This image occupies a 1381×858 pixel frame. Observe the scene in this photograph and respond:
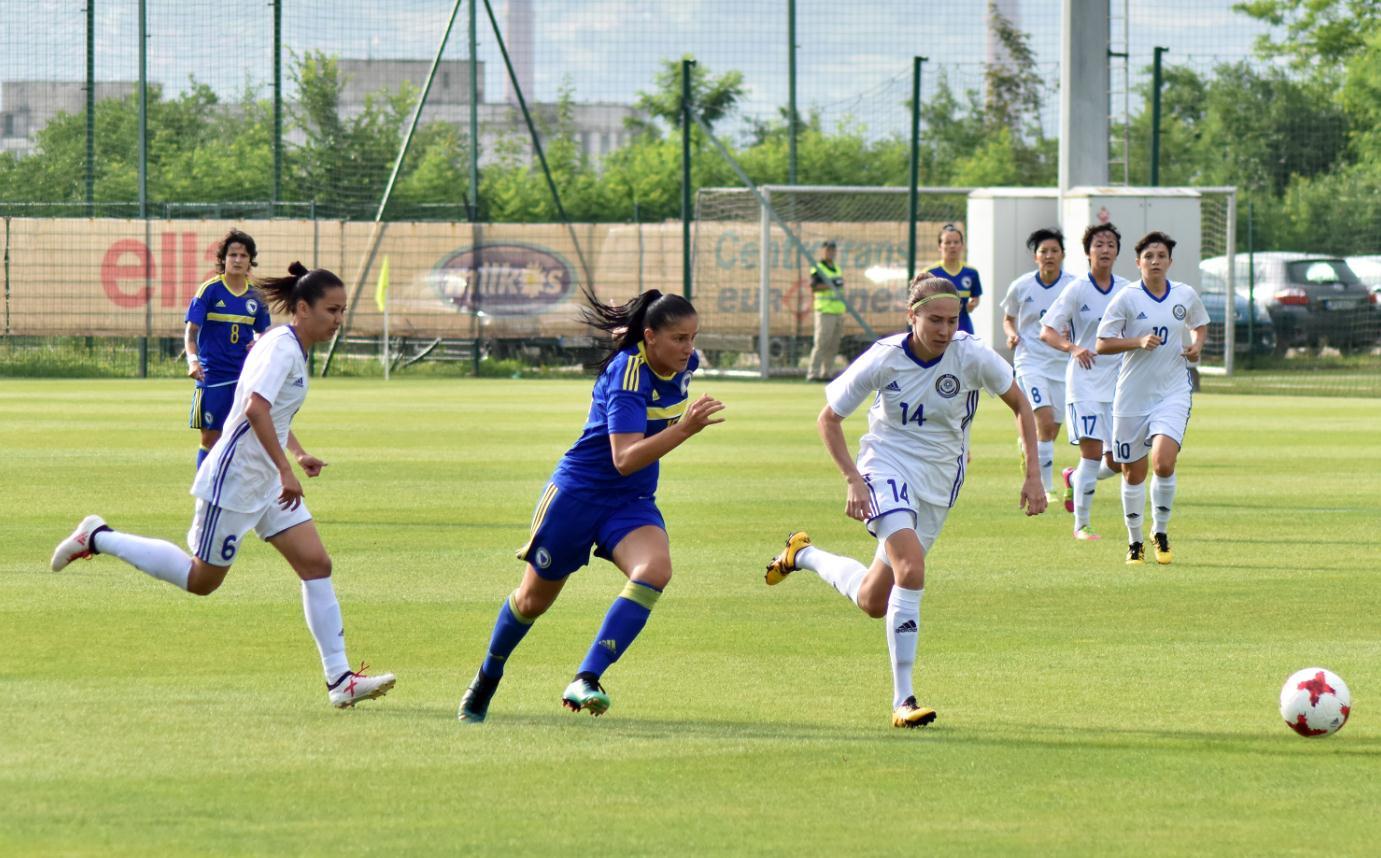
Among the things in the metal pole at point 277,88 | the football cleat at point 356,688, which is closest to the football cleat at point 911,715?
the football cleat at point 356,688

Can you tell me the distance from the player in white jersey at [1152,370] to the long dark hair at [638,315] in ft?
19.8

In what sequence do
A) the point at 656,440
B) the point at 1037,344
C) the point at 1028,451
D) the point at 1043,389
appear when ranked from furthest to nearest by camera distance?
the point at 1037,344 → the point at 1043,389 → the point at 1028,451 → the point at 656,440

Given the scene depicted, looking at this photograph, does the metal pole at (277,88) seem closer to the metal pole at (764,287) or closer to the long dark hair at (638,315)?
the metal pole at (764,287)

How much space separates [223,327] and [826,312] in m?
17.9

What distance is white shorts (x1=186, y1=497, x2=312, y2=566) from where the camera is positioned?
802cm

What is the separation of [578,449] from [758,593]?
354cm

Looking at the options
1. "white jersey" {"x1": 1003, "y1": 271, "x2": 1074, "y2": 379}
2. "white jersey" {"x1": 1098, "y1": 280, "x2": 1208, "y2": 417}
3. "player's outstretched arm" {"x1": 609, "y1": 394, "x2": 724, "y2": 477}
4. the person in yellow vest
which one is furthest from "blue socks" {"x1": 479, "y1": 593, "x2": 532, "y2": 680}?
the person in yellow vest

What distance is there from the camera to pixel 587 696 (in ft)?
24.0

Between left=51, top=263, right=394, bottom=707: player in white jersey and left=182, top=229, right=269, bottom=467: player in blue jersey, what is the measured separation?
6471 millimetres

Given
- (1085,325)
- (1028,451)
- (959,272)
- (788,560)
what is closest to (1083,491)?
(1085,325)

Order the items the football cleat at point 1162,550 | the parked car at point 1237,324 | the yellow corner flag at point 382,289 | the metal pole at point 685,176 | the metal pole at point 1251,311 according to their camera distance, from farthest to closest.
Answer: the metal pole at point 1251,311 < the parked car at point 1237,324 < the yellow corner flag at point 382,289 < the metal pole at point 685,176 < the football cleat at point 1162,550

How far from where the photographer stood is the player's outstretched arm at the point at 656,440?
7.07 meters

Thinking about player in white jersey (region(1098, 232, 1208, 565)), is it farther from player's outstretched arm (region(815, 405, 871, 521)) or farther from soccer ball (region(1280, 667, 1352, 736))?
soccer ball (region(1280, 667, 1352, 736))

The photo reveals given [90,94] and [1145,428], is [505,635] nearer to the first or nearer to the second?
[1145,428]
